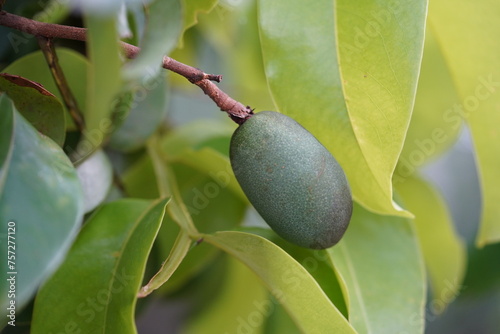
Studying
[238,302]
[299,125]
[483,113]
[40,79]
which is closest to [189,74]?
[299,125]

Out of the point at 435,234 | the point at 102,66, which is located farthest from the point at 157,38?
the point at 435,234

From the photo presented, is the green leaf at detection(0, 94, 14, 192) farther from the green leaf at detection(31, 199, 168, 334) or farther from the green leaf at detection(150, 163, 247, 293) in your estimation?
the green leaf at detection(150, 163, 247, 293)

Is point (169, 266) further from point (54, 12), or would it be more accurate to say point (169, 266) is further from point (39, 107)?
point (54, 12)

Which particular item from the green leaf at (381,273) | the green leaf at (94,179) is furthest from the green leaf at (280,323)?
the green leaf at (94,179)

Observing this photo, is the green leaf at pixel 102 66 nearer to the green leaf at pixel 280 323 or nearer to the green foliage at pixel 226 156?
the green foliage at pixel 226 156

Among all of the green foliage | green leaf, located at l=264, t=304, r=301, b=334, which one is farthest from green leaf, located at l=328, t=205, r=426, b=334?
green leaf, located at l=264, t=304, r=301, b=334
